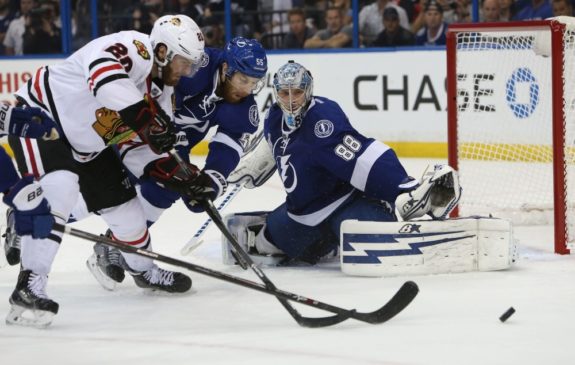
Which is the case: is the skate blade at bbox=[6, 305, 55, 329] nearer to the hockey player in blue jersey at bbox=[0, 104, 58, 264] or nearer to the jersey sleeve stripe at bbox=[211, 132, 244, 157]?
the hockey player in blue jersey at bbox=[0, 104, 58, 264]

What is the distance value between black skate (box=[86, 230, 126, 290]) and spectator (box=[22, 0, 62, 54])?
4.93m

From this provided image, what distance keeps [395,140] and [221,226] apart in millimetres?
3991

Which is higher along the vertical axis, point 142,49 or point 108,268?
point 142,49

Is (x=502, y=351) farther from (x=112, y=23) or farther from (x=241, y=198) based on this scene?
(x=112, y=23)

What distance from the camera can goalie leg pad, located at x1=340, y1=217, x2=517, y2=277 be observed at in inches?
158

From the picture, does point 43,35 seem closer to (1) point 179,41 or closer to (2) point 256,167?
(2) point 256,167

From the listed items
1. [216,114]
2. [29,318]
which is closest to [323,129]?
[216,114]

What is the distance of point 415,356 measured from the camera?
9.68 ft

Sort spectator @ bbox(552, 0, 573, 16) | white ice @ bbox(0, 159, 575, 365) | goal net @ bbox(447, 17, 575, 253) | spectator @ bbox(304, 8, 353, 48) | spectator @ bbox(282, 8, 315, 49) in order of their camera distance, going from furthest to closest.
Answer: spectator @ bbox(282, 8, 315, 49)
spectator @ bbox(304, 8, 353, 48)
spectator @ bbox(552, 0, 573, 16)
goal net @ bbox(447, 17, 575, 253)
white ice @ bbox(0, 159, 575, 365)

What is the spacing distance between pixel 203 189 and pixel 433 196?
33.0 inches

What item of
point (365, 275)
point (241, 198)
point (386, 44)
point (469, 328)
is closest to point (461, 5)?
point (386, 44)

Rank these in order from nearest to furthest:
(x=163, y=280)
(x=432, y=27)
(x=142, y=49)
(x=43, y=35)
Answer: (x=142, y=49)
(x=163, y=280)
(x=432, y=27)
(x=43, y=35)

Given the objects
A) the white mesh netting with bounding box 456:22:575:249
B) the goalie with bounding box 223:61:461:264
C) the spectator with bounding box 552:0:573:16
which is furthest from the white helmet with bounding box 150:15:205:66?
the spectator with bounding box 552:0:573:16

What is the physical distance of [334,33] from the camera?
25.9 ft
